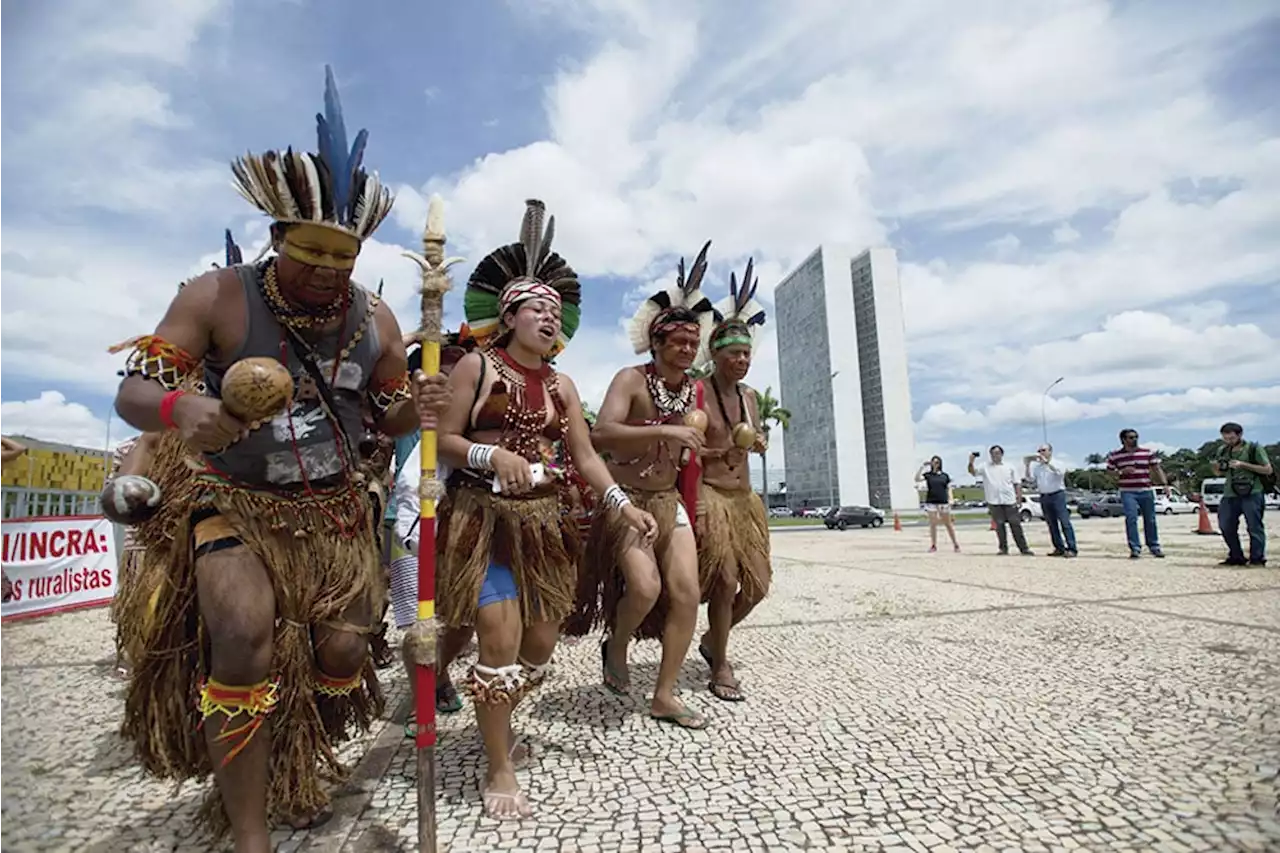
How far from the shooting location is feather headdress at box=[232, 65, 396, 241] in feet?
6.32

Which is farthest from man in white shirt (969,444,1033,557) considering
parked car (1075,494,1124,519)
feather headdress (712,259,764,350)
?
parked car (1075,494,1124,519)

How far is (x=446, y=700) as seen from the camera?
3.45 m

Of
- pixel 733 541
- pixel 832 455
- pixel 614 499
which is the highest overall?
pixel 832 455

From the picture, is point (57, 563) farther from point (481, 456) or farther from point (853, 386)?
point (853, 386)

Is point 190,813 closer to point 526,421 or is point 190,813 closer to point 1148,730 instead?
point 526,421

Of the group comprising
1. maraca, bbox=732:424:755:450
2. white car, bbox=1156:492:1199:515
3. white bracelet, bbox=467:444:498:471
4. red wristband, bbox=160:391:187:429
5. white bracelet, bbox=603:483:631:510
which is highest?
maraca, bbox=732:424:755:450

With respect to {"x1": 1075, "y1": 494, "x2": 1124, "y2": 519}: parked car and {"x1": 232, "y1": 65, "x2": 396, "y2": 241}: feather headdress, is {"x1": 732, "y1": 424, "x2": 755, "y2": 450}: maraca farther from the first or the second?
{"x1": 1075, "y1": 494, "x2": 1124, "y2": 519}: parked car

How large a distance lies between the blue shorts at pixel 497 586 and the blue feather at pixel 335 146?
1.24 m

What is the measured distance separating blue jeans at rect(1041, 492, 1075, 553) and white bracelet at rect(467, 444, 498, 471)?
393 inches

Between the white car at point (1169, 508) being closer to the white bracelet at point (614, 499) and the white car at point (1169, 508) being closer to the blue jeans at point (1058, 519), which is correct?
the blue jeans at point (1058, 519)

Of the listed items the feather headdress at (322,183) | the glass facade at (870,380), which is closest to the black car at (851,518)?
the feather headdress at (322,183)

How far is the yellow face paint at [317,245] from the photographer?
6.37 ft

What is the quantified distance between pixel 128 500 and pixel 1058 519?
11.4 m

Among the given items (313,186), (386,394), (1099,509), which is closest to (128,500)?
(386,394)
